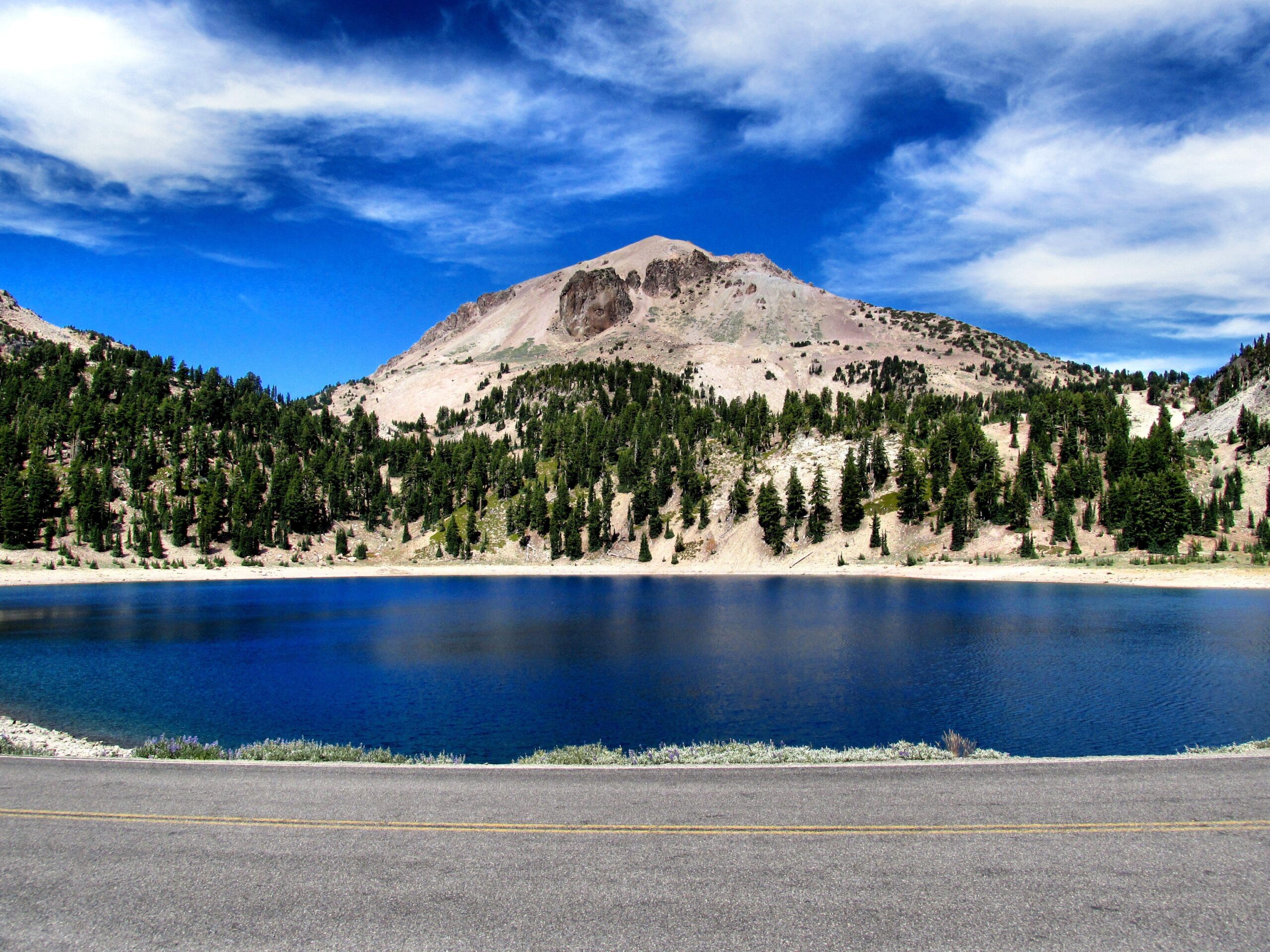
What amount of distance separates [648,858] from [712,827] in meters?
1.86

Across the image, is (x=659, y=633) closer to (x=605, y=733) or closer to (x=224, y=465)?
(x=605, y=733)

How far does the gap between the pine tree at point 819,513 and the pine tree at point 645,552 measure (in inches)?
1255

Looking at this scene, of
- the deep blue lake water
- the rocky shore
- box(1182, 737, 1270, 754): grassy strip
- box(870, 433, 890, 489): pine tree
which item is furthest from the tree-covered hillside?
the rocky shore

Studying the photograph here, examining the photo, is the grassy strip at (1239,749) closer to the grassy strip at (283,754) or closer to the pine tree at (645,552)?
the grassy strip at (283,754)

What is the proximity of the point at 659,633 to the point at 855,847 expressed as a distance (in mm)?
46263

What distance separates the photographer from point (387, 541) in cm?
16488

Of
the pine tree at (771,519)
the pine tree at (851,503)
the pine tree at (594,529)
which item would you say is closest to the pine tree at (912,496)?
the pine tree at (851,503)

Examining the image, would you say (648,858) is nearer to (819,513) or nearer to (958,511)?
(958,511)

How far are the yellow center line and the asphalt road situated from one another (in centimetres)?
6

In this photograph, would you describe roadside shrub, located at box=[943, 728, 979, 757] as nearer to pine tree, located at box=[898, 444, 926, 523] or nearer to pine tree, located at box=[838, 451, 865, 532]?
pine tree, located at box=[838, 451, 865, 532]

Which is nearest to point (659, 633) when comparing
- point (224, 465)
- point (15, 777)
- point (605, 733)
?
point (605, 733)

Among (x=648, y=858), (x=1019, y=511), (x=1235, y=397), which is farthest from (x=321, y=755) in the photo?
(x=1235, y=397)

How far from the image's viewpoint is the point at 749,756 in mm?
18562

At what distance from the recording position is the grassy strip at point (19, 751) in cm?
1975
